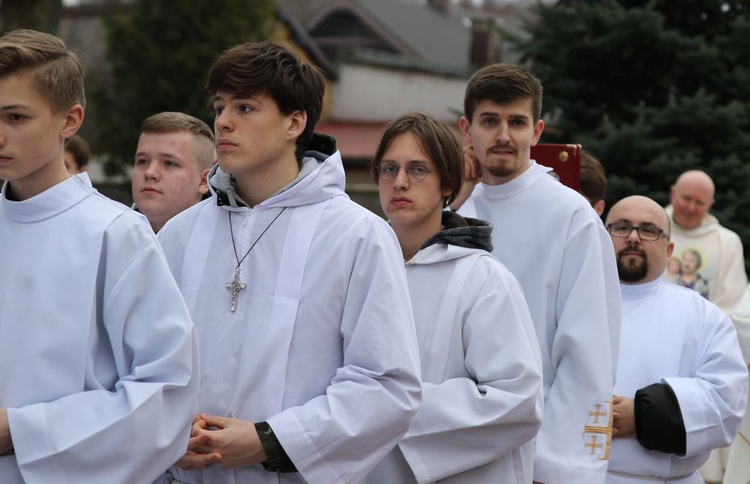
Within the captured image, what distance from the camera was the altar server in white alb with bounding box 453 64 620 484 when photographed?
455 cm

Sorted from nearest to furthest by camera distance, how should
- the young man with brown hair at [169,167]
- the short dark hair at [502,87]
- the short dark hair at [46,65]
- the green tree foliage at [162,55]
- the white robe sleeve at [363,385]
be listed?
the short dark hair at [46,65] → the white robe sleeve at [363,385] → the short dark hair at [502,87] → the young man with brown hair at [169,167] → the green tree foliage at [162,55]

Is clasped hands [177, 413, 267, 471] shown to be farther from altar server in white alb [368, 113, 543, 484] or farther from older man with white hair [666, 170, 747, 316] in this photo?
older man with white hair [666, 170, 747, 316]

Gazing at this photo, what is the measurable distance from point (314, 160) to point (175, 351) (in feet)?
2.64

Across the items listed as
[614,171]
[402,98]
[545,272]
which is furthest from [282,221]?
[402,98]

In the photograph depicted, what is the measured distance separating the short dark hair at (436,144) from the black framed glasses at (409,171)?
0.16ft

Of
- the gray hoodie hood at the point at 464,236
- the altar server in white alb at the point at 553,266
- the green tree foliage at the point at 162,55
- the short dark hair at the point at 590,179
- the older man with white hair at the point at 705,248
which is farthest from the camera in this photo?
the green tree foliage at the point at 162,55

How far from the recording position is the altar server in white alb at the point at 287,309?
3.23 meters

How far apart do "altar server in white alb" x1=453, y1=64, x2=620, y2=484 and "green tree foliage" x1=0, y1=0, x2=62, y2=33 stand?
12.6 m

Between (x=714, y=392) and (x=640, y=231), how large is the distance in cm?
84

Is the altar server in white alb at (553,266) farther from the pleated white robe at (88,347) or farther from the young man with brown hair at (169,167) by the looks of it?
the pleated white robe at (88,347)

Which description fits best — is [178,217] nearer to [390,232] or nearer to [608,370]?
[390,232]

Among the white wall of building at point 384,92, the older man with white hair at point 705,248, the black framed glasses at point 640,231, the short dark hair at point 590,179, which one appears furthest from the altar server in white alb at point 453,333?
the white wall of building at point 384,92

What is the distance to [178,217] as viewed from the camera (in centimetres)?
371

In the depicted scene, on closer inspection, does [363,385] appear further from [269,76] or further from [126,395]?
[269,76]
